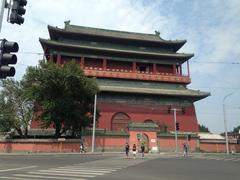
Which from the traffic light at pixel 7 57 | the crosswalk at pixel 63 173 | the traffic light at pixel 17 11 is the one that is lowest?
the crosswalk at pixel 63 173

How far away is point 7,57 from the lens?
309 inches

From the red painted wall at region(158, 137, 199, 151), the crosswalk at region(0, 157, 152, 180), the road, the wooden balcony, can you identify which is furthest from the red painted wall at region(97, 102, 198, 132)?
the crosswalk at region(0, 157, 152, 180)

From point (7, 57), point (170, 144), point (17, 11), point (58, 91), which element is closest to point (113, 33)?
point (170, 144)

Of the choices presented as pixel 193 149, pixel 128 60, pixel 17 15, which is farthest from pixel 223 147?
pixel 17 15

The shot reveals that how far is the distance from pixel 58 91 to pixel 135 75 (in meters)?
17.3

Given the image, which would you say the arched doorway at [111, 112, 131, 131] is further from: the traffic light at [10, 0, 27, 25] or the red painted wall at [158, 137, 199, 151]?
the traffic light at [10, 0, 27, 25]

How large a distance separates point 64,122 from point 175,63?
24225 mm

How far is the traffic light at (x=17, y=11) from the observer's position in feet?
26.6

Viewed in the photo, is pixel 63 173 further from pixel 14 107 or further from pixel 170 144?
pixel 170 144

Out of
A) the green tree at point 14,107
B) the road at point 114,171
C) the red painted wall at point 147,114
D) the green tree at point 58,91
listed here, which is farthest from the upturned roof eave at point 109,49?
the road at point 114,171

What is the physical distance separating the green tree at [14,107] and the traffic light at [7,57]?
2837 cm

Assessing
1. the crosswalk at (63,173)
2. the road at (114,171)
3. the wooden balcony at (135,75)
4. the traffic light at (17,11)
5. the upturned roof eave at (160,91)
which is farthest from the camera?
the wooden balcony at (135,75)

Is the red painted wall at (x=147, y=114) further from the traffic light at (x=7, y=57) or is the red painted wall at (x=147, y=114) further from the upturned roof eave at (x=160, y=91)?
the traffic light at (x=7, y=57)

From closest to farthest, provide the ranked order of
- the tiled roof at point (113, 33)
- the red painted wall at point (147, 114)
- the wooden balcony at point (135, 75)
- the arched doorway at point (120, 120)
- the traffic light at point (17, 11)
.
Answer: the traffic light at point (17, 11)
the red painted wall at point (147, 114)
the arched doorway at point (120, 120)
the wooden balcony at point (135, 75)
the tiled roof at point (113, 33)
